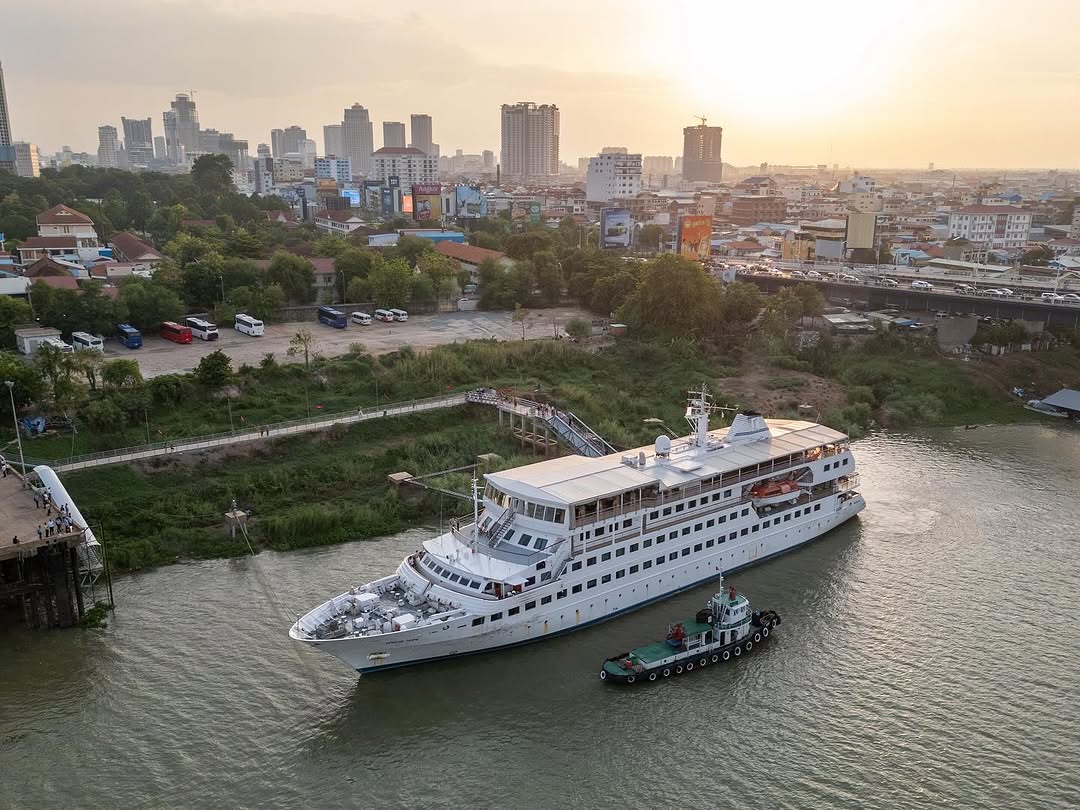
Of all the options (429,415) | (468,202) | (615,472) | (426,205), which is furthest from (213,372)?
(468,202)

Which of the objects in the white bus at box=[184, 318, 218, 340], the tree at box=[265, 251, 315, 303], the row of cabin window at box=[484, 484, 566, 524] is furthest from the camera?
the tree at box=[265, 251, 315, 303]

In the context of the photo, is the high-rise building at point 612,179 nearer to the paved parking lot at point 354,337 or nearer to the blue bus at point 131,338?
the paved parking lot at point 354,337

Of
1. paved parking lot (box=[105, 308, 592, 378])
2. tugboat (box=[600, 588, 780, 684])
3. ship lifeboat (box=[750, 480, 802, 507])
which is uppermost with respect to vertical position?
paved parking lot (box=[105, 308, 592, 378])

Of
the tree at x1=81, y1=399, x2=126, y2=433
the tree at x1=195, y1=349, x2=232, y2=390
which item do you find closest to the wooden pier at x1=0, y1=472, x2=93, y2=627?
the tree at x1=81, y1=399, x2=126, y2=433

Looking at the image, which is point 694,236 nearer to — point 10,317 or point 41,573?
point 10,317

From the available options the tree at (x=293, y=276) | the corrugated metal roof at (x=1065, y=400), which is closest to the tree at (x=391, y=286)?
the tree at (x=293, y=276)

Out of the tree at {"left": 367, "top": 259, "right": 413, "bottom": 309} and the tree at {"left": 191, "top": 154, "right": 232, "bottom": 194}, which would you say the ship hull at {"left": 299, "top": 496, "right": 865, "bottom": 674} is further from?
the tree at {"left": 191, "top": 154, "right": 232, "bottom": 194}
